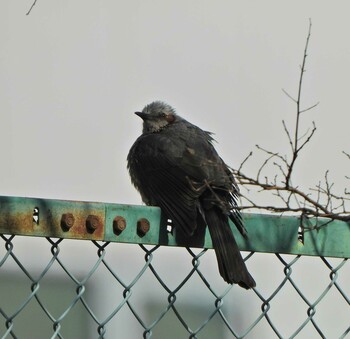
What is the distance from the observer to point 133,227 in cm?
262

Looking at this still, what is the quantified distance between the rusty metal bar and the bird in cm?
8

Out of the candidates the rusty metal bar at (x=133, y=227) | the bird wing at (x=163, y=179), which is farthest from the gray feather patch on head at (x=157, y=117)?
the rusty metal bar at (x=133, y=227)

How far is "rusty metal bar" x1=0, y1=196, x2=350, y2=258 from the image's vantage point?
245 cm

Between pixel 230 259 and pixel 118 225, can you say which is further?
pixel 230 259

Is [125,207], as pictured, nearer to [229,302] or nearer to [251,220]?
[251,220]

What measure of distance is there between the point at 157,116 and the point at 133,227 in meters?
2.74

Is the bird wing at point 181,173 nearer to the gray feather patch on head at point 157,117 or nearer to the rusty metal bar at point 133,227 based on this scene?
the rusty metal bar at point 133,227

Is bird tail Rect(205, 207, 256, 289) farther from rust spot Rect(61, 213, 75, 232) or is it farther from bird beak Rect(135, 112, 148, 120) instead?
bird beak Rect(135, 112, 148, 120)

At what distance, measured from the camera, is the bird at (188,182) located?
2.98 m

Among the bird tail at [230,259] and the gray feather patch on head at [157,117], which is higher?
the gray feather patch on head at [157,117]

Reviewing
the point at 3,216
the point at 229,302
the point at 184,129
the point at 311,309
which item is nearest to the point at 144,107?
the point at 184,129

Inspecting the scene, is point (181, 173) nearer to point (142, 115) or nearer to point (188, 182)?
point (188, 182)

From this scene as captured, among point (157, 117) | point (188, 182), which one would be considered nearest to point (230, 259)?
point (188, 182)

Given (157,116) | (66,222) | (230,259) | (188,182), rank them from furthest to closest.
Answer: (157,116), (188,182), (230,259), (66,222)
